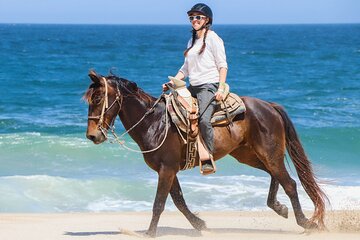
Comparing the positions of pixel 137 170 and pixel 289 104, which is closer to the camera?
pixel 137 170

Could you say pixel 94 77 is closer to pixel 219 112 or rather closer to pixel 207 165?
pixel 219 112

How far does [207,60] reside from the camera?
7285mm

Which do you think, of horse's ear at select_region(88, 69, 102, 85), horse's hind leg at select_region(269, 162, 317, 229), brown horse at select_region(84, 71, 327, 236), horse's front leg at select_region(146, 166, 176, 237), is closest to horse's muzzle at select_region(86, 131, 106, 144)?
brown horse at select_region(84, 71, 327, 236)

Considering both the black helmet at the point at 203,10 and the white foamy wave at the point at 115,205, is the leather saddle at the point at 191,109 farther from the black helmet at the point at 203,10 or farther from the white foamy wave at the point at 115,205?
the white foamy wave at the point at 115,205

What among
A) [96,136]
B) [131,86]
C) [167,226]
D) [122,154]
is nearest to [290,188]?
[167,226]

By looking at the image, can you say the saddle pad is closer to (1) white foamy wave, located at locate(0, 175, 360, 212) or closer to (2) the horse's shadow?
(2) the horse's shadow

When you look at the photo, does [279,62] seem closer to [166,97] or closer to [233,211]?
Answer: [233,211]

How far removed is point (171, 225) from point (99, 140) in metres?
2.26

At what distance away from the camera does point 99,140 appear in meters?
7.06

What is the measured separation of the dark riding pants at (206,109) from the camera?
7.27 meters

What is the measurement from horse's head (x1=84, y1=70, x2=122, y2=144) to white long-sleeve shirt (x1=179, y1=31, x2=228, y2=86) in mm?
816

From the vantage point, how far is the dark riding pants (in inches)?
286

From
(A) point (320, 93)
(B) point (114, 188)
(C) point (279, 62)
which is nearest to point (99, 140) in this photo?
(B) point (114, 188)

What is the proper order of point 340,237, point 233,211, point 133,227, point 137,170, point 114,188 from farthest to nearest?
point 137,170
point 114,188
point 233,211
point 133,227
point 340,237
